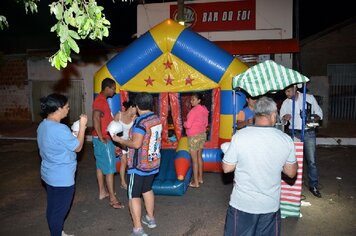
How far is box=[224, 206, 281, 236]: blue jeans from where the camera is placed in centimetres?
277

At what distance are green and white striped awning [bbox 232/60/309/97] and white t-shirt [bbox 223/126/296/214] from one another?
1.61 metres

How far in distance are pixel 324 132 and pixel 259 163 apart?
361 inches

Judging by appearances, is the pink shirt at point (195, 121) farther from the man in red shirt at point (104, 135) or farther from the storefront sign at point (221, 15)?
the storefront sign at point (221, 15)

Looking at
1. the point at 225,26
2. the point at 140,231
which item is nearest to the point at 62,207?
Result: the point at 140,231

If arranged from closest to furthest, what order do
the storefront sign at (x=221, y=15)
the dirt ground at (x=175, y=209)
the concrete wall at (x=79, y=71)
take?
the dirt ground at (x=175, y=209) < the storefront sign at (x=221, y=15) < the concrete wall at (x=79, y=71)

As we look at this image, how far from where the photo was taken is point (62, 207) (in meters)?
3.63

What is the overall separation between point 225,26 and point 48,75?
25.2 feet

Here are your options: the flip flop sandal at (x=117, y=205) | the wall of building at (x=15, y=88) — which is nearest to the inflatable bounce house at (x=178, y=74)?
the flip flop sandal at (x=117, y=205)

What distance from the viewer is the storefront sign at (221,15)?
12.8m

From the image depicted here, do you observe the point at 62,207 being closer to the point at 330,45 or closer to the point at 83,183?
the point at 83,183

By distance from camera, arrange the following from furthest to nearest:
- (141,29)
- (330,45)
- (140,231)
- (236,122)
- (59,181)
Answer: (330,45), (141,29), (236,122), (140,231), (59,181)

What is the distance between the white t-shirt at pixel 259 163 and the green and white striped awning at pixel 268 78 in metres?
1.61

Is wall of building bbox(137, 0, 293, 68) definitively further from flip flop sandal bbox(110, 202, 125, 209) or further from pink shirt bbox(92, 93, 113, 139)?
flip flop sandal bbox(110, 202, 125, 209)

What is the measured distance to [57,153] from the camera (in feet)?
11.5
